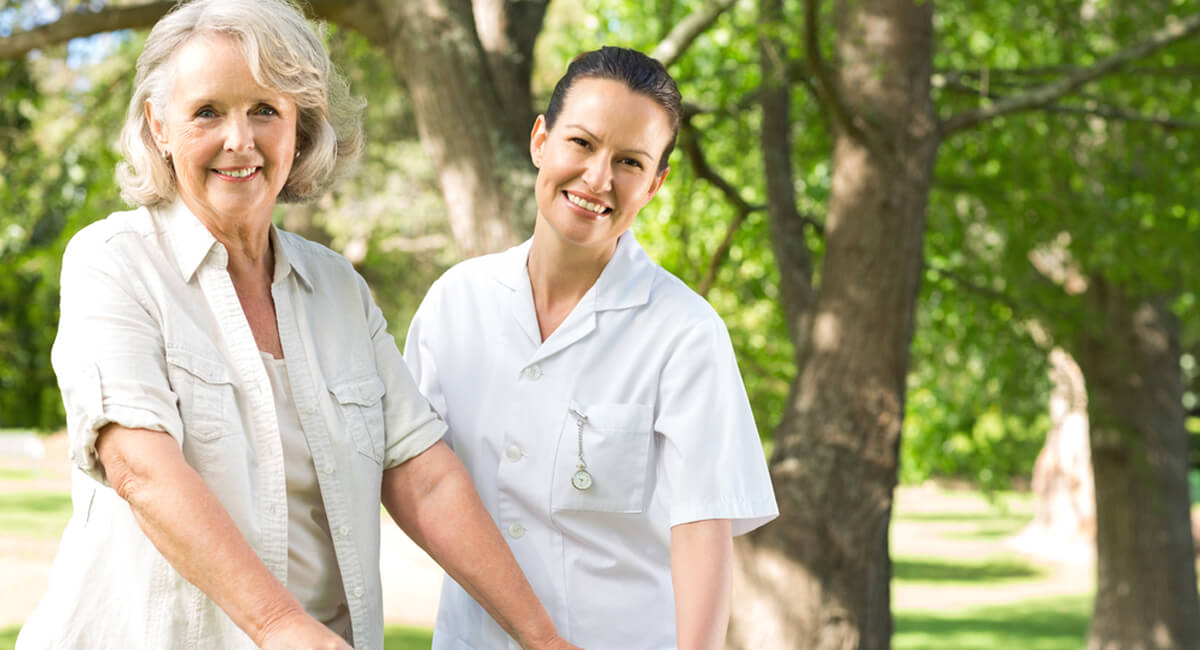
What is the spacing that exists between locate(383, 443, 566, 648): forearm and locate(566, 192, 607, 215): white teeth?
0.44 metres

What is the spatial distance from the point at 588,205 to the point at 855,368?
322 centimetres

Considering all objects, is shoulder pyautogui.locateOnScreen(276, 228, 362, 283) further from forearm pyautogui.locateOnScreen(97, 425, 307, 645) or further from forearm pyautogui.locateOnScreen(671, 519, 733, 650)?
forearm pyautogui.locateOnScreen(671, 519, 733, 650)

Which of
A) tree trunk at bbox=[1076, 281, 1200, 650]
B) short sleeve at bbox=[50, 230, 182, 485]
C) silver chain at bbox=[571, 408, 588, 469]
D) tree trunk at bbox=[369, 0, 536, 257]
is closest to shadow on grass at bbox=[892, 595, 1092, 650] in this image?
tree trunk at bbox=[1076, 281, 1200, 650]

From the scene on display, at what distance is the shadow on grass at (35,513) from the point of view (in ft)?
57.6

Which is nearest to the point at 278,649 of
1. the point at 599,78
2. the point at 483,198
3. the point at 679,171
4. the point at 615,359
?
the point at 615,359

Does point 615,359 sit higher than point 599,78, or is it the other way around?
point 599,78

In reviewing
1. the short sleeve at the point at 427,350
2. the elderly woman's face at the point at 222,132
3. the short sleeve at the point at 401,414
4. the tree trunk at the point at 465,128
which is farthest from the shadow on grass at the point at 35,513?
the elderly woman's face at the point at 222,132

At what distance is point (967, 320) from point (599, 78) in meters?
6.11

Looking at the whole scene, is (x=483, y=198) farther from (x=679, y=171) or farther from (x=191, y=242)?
(x=679, y=171)

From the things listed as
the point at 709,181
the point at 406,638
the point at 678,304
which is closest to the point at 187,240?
the point at 678,304

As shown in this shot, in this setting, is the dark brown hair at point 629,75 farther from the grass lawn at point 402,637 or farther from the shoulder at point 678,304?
the grass lawn at point 402,637

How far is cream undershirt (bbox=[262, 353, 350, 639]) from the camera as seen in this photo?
6.09ft

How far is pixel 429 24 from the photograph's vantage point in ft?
14.4

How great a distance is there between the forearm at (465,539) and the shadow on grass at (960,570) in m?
18.4
